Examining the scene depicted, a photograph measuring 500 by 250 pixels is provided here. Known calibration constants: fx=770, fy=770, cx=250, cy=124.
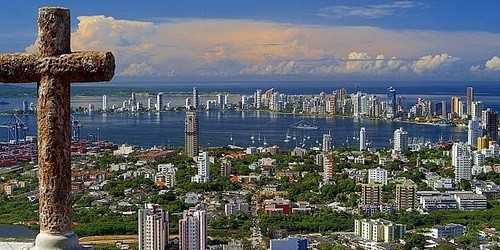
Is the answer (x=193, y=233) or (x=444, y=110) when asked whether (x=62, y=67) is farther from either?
(x=444, y=110)

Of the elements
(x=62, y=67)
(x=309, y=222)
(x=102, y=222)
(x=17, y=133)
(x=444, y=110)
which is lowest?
(x=309, y=222)

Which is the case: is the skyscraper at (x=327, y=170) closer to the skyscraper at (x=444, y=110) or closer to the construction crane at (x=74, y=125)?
the construction crane at (x=74, y=125)

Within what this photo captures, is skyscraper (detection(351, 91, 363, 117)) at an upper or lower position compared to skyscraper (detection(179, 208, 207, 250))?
upper

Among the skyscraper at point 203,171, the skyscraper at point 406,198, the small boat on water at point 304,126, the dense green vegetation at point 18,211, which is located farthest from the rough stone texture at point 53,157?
the small boat on water at point 304,126

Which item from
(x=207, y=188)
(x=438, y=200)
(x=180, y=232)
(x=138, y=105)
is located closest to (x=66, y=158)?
(x=180, y=232)

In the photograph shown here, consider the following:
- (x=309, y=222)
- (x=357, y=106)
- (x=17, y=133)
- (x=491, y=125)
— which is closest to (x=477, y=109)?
(x=491, y=125)

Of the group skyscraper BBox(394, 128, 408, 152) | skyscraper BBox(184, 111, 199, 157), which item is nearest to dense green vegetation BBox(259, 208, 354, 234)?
skyscraper BBox(184, 111, 199, 157)

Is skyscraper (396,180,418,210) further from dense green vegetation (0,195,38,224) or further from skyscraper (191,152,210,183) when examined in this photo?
dense green vegetation (0,195,38,224)
